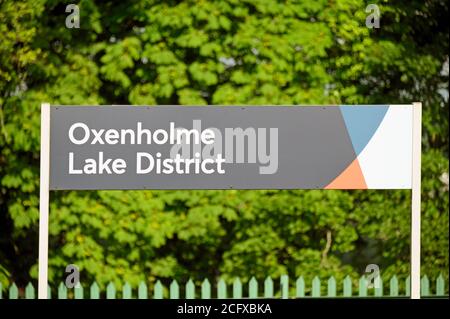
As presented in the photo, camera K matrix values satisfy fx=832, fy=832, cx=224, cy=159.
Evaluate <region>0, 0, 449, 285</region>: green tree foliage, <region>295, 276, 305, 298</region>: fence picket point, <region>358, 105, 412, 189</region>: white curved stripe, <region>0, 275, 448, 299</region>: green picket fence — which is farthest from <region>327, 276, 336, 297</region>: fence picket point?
<region>358, 105, 412, 189</region>: white curved stripe

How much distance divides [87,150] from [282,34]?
9.81 feet

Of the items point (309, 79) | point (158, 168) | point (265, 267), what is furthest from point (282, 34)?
point (158, 168)

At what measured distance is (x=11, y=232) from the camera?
8.03 m

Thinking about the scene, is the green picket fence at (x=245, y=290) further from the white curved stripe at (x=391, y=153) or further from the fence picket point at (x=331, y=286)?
the white curved stripe at (x=391, y=153)

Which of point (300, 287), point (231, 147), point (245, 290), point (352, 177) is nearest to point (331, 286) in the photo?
point (300, 287)

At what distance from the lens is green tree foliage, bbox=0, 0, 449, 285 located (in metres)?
7.73

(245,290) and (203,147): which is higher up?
(203,147)

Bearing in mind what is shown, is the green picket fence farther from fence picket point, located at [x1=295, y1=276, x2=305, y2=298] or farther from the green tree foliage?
the green tree foliage

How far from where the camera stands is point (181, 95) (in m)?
7.78

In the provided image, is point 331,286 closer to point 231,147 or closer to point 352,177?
point 352,177

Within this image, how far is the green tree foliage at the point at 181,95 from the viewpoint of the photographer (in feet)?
25.4

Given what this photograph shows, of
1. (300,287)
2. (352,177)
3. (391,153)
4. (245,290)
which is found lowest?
(245,290)

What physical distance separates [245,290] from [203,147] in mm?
3167
